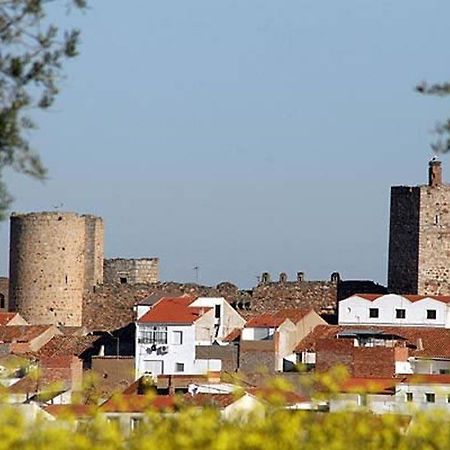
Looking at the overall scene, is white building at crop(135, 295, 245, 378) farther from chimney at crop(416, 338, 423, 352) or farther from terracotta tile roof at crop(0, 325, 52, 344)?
chimney at crop(416, 338, 423, 352)

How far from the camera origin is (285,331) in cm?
5616

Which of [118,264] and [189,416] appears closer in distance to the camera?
[189,416]

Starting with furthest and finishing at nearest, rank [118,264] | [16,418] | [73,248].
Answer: [118,264] → [73,248] → [16,418]

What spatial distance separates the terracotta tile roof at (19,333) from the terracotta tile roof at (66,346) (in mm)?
468

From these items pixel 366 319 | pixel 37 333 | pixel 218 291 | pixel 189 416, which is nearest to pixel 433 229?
pixel 366 319

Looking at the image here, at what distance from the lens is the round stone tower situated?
6138 cm

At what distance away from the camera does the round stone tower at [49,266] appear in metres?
61.4

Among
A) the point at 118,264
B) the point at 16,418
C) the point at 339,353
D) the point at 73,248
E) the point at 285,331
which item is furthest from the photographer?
the point at 118,264

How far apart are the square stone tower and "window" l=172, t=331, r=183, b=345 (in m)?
6.72

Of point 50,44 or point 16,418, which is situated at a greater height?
point 50,44

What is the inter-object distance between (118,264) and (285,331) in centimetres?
1171

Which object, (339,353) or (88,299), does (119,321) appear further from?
(339,353)

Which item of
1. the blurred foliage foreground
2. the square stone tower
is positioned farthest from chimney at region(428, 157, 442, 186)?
the blurred foliage foreground

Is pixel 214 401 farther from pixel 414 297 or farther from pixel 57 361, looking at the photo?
pixel 414 297
